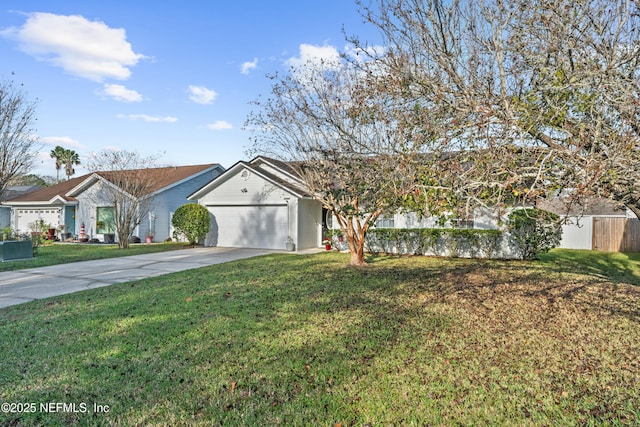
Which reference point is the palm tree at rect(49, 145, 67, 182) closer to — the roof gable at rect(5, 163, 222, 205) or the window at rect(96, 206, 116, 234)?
the roof gable at rect(5, 163, 222, 205)

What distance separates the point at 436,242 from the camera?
15.0 metres

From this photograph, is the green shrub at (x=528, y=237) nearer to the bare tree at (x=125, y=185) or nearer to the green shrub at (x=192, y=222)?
the green shrub at (x=192, y=222)

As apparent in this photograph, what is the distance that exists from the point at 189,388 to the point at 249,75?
1167 cm

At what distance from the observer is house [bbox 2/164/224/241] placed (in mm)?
21609

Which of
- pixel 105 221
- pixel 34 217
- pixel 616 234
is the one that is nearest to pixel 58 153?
pixel 34 217

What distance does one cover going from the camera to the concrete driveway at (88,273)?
8.05 metres

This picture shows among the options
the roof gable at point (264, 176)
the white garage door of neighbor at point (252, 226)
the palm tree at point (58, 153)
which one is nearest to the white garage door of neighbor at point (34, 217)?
the roof gable at point (264, 176)

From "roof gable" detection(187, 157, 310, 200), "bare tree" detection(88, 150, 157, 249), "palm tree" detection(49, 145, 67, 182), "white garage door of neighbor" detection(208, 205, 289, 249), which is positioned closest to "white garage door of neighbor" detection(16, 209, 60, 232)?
"bare tree" detection(88, 150, 157, 249)

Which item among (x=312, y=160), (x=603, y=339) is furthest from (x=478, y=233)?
(x=603, y=339)

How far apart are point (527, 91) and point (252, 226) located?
574 inches

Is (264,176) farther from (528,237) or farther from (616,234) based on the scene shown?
(616,234)

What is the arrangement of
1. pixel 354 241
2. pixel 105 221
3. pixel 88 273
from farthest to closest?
pixel 105 221 < pixel 354 241 < pixel 88 273

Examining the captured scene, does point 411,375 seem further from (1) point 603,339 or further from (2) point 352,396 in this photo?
(1) point 603,339

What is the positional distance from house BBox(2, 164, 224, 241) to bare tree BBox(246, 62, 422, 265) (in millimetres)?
11136
